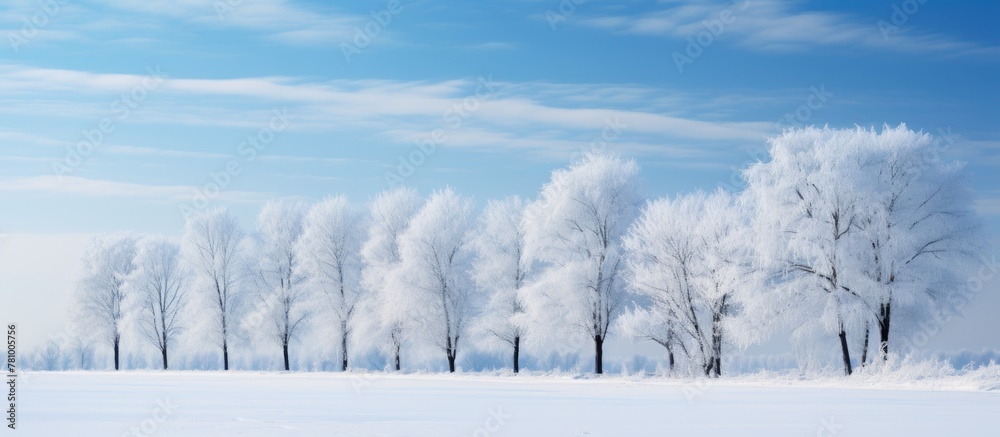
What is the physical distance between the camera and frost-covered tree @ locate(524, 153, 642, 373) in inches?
1681

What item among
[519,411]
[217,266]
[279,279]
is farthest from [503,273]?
[519,411]

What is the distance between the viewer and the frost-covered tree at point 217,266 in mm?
57156

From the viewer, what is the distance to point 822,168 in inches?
1436

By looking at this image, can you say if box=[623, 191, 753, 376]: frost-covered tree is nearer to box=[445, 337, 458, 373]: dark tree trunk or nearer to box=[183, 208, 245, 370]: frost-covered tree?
box=[445, 337, 458, 373]: dark tree trunk

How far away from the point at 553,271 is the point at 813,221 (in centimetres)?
1242

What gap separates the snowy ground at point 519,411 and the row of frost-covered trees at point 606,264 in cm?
660

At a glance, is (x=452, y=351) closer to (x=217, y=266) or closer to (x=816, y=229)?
(x=217, y=266)

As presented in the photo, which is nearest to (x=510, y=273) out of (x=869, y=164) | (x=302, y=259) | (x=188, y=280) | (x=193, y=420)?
(x=302, y=259)

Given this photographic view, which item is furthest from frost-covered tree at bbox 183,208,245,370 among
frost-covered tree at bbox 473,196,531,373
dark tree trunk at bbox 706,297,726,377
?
dark tree trunk at bbox 706,297,726,377

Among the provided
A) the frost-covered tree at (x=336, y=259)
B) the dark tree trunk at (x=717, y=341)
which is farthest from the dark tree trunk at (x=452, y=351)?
the dark tree trunk at (x=717, y=341)

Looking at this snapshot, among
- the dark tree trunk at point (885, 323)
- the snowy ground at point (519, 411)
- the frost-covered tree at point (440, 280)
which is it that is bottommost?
the snowy ground at point (519, 411)

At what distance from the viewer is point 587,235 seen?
43.8 meters

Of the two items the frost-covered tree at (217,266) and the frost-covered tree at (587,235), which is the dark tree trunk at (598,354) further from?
the frost-covered tree at (217,266)

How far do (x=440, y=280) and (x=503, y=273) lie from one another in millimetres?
3690
